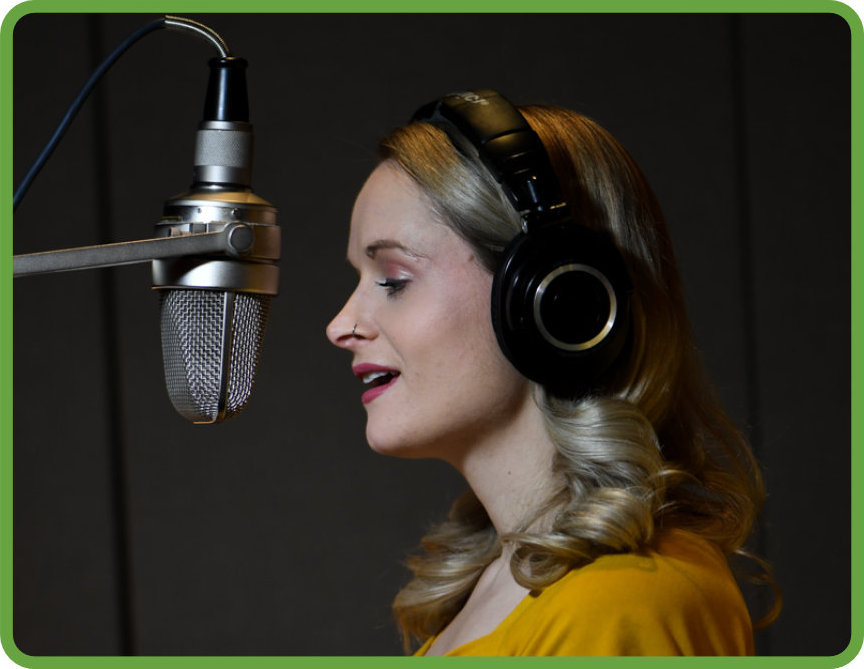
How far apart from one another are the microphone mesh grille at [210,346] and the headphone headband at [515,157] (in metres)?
0.30

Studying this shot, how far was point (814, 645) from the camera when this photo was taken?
2830 mm

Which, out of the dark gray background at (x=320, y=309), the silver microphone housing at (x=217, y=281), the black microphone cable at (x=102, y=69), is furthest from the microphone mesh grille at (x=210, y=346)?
the dark gray background at (x=320, y=309)

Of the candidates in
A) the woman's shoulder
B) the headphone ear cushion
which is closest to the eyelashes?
the headphone ear cushion

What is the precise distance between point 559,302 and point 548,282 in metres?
0.03

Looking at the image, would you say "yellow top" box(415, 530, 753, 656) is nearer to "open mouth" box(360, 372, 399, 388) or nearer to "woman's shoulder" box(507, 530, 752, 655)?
"woman's shoulder" box(507, 530, 752, 655)

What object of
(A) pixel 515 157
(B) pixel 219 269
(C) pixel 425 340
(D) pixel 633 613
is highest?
(A) pixel 515 157

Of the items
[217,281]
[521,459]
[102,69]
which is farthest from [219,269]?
[521,459]

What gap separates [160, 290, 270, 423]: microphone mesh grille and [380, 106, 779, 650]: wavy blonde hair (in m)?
0.31

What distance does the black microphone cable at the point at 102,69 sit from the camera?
932 mm

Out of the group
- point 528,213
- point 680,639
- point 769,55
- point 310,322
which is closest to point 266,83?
point 310,322

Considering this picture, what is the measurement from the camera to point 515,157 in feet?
3.70

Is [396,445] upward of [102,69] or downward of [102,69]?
downward

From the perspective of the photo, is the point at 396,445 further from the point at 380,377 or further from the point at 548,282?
the point at 548,282

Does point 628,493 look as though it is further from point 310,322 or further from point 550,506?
point 310,322
